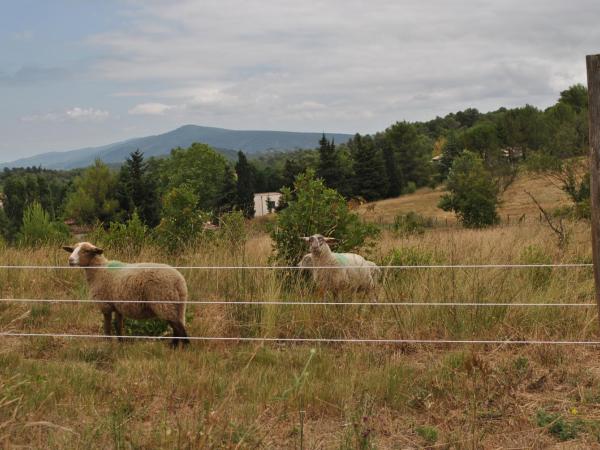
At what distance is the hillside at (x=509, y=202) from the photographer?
58656mm

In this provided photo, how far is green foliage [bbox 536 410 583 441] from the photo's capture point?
4.51 metres

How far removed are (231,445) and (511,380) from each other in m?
2.82

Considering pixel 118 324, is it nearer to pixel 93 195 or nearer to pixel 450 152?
pixel 93 195

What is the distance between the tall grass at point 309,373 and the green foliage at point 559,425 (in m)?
0.08

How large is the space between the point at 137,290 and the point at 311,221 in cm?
344

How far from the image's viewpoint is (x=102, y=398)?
5250mm

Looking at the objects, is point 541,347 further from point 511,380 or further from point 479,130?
point 479,130

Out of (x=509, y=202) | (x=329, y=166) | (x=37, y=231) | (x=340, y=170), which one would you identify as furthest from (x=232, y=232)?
(x=340, y=170)

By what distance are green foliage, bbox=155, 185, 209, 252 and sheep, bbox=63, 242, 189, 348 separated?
442 centimetres

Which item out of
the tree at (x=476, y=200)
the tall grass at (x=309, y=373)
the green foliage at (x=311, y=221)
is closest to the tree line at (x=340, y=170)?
the tree at (x=476, y=200)

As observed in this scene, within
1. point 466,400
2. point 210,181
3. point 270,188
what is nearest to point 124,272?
point 466,400

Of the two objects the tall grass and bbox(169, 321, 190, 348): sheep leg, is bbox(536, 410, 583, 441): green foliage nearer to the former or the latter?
the tall grass

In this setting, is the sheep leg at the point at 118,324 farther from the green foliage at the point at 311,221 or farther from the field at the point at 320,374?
the green foliage at the point at 311,221

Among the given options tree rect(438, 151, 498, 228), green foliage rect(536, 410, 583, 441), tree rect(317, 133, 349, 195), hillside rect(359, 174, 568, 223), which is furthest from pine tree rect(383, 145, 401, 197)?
green foliage rect(536, 410, 583, 441)
